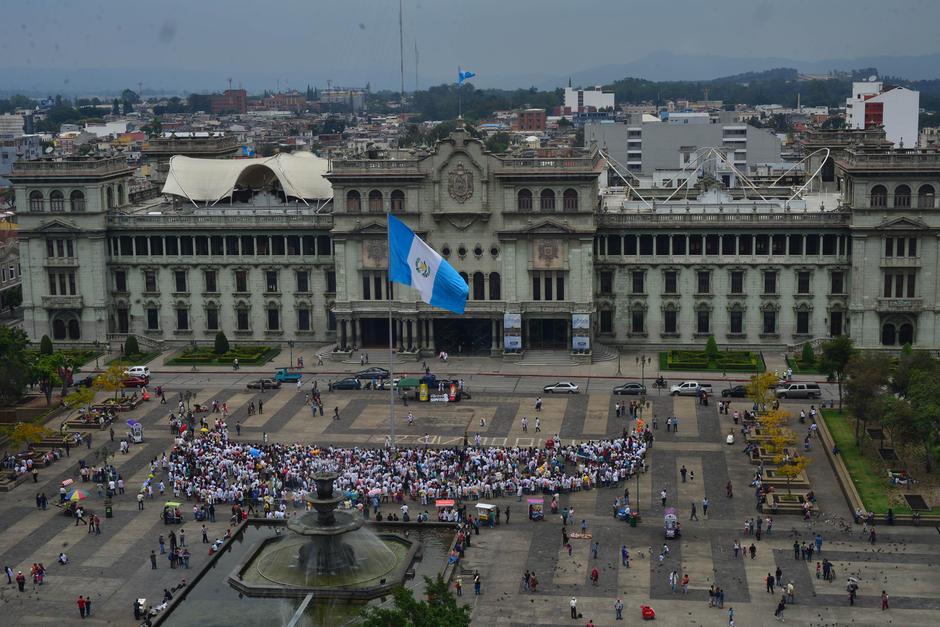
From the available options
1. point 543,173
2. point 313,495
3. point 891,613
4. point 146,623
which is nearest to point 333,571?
point 313,495

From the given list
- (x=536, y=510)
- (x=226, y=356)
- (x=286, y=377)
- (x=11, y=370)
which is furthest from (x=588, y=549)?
(x=226, y=356)

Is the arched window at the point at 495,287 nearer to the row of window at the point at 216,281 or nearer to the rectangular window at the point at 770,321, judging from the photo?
the row of window at the point at 216,281

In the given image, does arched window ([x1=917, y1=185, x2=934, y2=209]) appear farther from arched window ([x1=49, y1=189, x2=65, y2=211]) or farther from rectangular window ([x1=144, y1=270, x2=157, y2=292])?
arched window ([x1=49, y1=189, x2=65, y2=211])

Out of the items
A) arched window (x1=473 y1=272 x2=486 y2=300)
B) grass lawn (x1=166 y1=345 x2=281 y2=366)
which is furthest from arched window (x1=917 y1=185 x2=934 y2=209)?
grass lawn (x1=166 y1=345 x2=281 y2=366)

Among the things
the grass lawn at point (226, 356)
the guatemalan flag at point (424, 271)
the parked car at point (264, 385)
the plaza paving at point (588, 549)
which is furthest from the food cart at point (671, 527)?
the grass lawn at point (226, 356)

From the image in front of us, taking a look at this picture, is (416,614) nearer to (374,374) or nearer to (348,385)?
(348,385)

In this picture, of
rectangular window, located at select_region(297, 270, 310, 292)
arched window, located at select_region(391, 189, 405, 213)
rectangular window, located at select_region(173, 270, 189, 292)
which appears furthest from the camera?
rectangular window, located at select_region(173, 270, 189, 292)

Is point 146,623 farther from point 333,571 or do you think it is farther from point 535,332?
point 535,332
